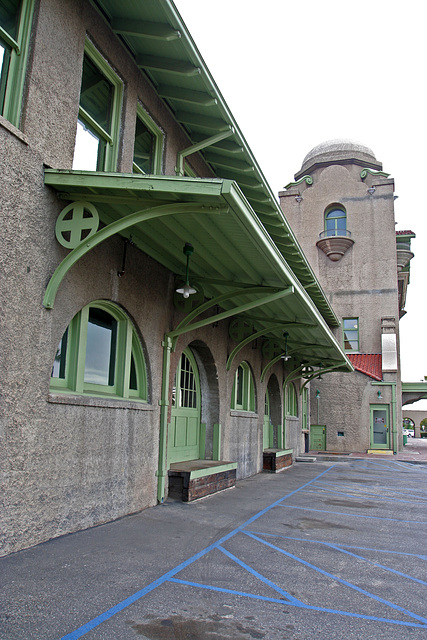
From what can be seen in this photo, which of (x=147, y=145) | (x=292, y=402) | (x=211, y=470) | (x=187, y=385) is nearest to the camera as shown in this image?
(x=147, y=145)

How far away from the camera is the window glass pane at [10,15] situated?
16.7 feet

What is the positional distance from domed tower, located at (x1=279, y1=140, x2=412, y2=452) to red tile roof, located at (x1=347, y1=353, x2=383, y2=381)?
5cm

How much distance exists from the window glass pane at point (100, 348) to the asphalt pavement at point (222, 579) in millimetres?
1852

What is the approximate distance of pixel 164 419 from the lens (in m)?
7.81

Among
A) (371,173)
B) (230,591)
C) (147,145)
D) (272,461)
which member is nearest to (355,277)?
(371,173)

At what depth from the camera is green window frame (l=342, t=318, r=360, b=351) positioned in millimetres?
26250

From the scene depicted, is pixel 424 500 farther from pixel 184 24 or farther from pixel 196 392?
pixel 184 24

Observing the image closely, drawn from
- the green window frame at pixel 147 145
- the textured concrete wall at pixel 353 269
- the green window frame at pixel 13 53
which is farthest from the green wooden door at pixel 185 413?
the textured concrete wall at pixel 353 269

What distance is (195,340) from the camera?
382 inches

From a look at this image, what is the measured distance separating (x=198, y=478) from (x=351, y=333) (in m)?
19.6

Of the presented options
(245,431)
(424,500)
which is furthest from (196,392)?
(424,500)

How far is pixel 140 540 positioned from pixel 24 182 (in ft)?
13.0

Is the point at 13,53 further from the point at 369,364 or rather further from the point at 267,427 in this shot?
the point at 369,364

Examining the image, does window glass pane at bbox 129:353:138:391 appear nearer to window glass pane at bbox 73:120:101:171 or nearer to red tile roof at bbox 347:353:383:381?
window glass pane at bbox 73:120:101:171
